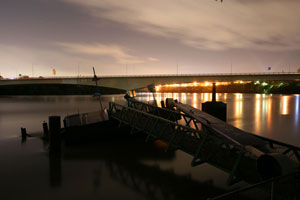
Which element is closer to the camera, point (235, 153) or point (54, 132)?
point (235, 153)

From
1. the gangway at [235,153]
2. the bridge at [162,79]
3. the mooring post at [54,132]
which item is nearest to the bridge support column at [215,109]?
the gangway at [235,153]

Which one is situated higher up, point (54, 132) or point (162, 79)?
point (162, 79)

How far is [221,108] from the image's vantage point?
24375mm

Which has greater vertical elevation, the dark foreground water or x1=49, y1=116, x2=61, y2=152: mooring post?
x1=49, y1=116, x2=61, y2=152: mooring post

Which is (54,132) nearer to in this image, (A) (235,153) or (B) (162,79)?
(A) (235,153)

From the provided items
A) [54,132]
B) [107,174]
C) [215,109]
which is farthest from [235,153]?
[215,109]

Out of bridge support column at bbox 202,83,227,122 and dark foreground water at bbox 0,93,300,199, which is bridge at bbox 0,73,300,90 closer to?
bridge support column at bbox 202,83,227,122

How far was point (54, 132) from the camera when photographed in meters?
17.7

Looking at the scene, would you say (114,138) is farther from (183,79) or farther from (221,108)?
(183,79)

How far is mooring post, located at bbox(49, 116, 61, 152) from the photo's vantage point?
17.6 meters

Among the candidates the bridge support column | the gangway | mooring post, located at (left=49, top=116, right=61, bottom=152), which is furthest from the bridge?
the gangway

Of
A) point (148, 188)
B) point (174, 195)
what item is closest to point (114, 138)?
point (148, 188)

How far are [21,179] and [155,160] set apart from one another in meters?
8.75

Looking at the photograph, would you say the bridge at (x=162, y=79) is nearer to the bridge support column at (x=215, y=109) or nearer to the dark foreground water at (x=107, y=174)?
the bridge support column at (x=215, y=109)
